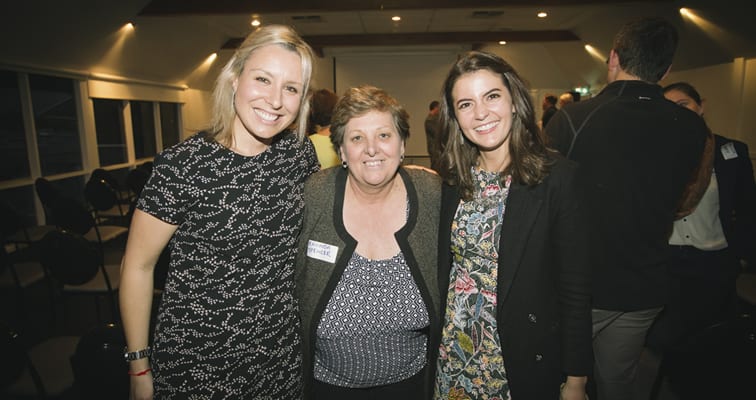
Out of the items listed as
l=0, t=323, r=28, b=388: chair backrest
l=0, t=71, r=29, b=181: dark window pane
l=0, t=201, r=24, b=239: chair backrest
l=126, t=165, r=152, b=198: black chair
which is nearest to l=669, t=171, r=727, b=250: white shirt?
l=0, t=323, r=28, b=388: chair backrest

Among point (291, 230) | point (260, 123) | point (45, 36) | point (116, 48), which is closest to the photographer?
point (260, 123)

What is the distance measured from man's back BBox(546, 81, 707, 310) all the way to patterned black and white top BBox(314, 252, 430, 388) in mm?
820

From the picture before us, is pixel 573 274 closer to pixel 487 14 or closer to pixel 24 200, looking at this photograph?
pixel 24 200

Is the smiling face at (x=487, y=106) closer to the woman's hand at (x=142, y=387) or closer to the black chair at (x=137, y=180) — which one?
the woman's hand at (x=142, y=387)

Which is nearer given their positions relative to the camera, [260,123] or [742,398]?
[260,123]

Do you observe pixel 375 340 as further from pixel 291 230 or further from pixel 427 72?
pixel 427 72

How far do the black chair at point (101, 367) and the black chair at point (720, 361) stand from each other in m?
2.51

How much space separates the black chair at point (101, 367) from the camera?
1.87m

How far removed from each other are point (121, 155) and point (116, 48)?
2433 millimetres

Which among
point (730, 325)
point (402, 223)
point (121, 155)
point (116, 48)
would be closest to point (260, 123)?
point (402, 223)

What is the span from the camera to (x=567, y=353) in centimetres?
142

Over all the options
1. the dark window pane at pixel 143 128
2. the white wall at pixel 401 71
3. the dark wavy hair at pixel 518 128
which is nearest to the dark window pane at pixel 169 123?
the dark window pane at pixel 143 128

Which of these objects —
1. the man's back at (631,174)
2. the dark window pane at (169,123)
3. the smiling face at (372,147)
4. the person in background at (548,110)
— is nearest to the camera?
the smiling face at (372,147)

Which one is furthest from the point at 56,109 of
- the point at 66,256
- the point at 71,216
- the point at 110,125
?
the point at 66,256
